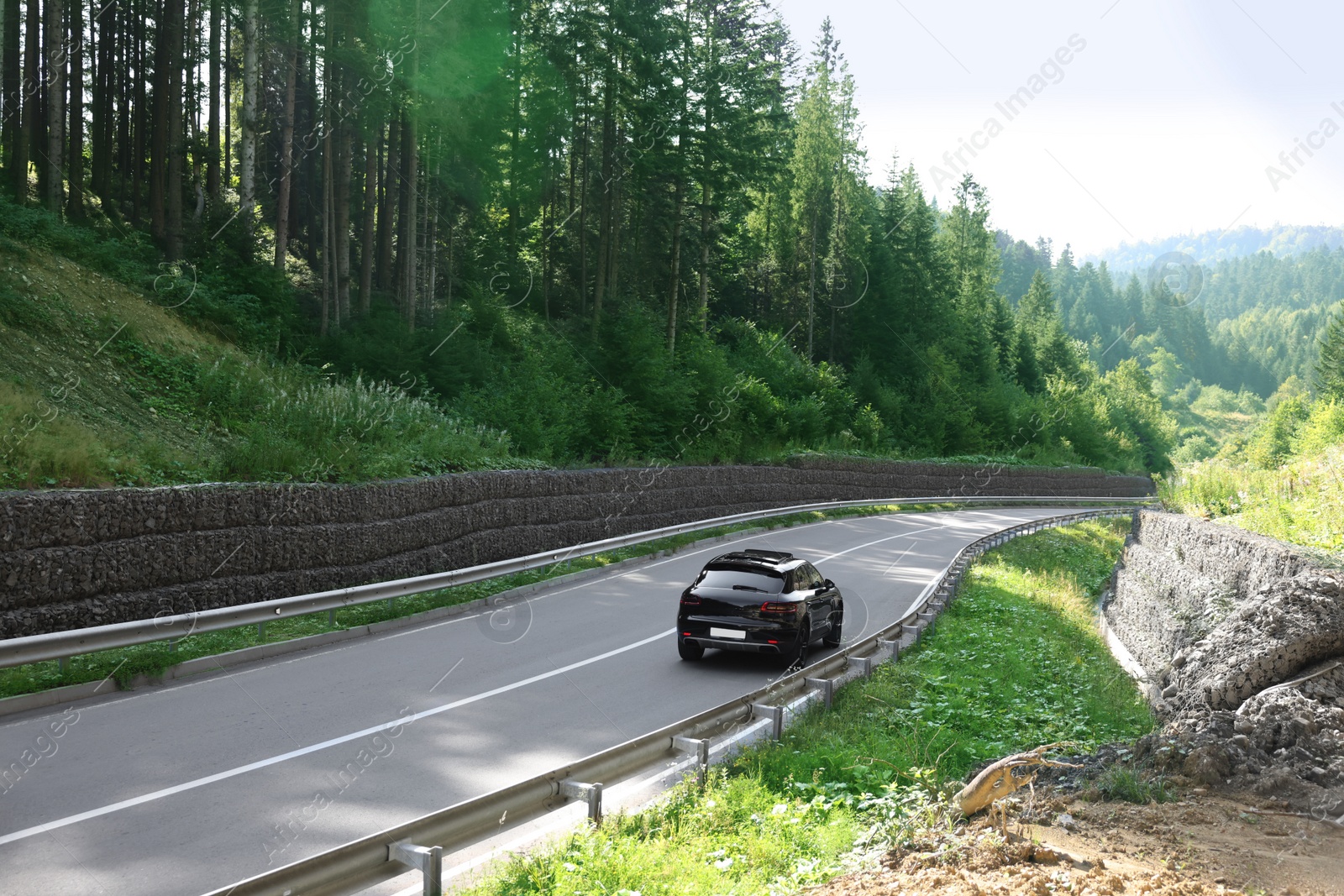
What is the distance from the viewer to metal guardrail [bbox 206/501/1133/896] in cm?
442

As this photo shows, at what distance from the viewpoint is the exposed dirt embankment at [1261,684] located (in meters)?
6.91

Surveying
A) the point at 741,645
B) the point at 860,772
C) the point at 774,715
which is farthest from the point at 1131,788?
the point at 741,645

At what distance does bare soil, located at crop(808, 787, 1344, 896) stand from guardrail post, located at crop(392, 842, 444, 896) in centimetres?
216

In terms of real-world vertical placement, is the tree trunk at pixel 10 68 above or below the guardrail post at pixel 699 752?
above

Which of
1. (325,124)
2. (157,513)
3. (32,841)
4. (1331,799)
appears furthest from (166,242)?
(1331,799)

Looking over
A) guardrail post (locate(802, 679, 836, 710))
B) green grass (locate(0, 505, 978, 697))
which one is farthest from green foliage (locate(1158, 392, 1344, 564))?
green grass (locate(0, 505, 978, 697))

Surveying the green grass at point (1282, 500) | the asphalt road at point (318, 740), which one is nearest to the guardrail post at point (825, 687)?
the asphalt road at point (318, 740)

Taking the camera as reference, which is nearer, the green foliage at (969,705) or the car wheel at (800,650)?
the green foliage at (969,705)

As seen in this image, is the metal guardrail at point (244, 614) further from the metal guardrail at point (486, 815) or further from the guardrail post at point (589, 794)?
the guardrail post at point (589, 794)

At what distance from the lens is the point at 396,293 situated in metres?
36.7

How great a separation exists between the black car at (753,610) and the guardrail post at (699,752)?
4.61 m

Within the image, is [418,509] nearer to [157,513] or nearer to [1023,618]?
[157,513]

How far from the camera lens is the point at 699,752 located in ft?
23.8

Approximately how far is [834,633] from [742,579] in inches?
83.0
